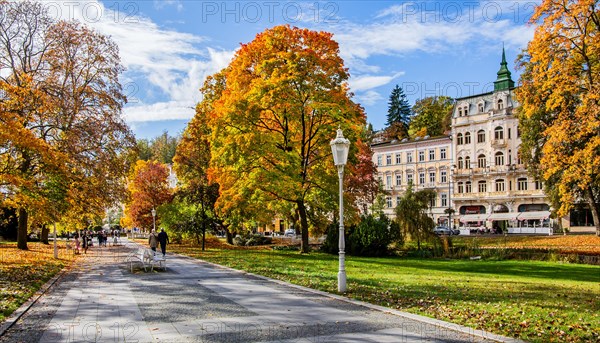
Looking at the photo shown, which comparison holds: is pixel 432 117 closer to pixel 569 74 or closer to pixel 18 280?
pixel 569 74

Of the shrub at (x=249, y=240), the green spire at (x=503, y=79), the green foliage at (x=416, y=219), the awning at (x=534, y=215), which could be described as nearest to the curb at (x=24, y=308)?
the green foliage at (x=416, y=219)

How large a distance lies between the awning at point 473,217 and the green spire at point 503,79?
55.8 feet

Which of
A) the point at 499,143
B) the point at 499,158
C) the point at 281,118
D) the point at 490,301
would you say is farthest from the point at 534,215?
the point at 490,301

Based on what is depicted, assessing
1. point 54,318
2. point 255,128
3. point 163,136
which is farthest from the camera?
point 163,136

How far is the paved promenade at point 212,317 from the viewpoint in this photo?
8.55 m

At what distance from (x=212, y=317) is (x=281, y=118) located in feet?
65.4

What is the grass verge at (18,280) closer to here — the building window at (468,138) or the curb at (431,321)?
the curb at (431,321)

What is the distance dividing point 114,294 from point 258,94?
51.3ft

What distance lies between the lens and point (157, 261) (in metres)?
19.6

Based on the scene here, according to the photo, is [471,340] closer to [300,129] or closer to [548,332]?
[548,332]

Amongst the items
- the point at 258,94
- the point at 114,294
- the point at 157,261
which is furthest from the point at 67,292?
the point at 258,94

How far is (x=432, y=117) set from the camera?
84.5 m

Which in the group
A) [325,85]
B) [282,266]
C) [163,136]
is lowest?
[282,266]

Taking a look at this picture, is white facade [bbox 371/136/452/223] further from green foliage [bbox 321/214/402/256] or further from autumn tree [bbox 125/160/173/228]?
green foliage [bbox 321/214/402/256]
